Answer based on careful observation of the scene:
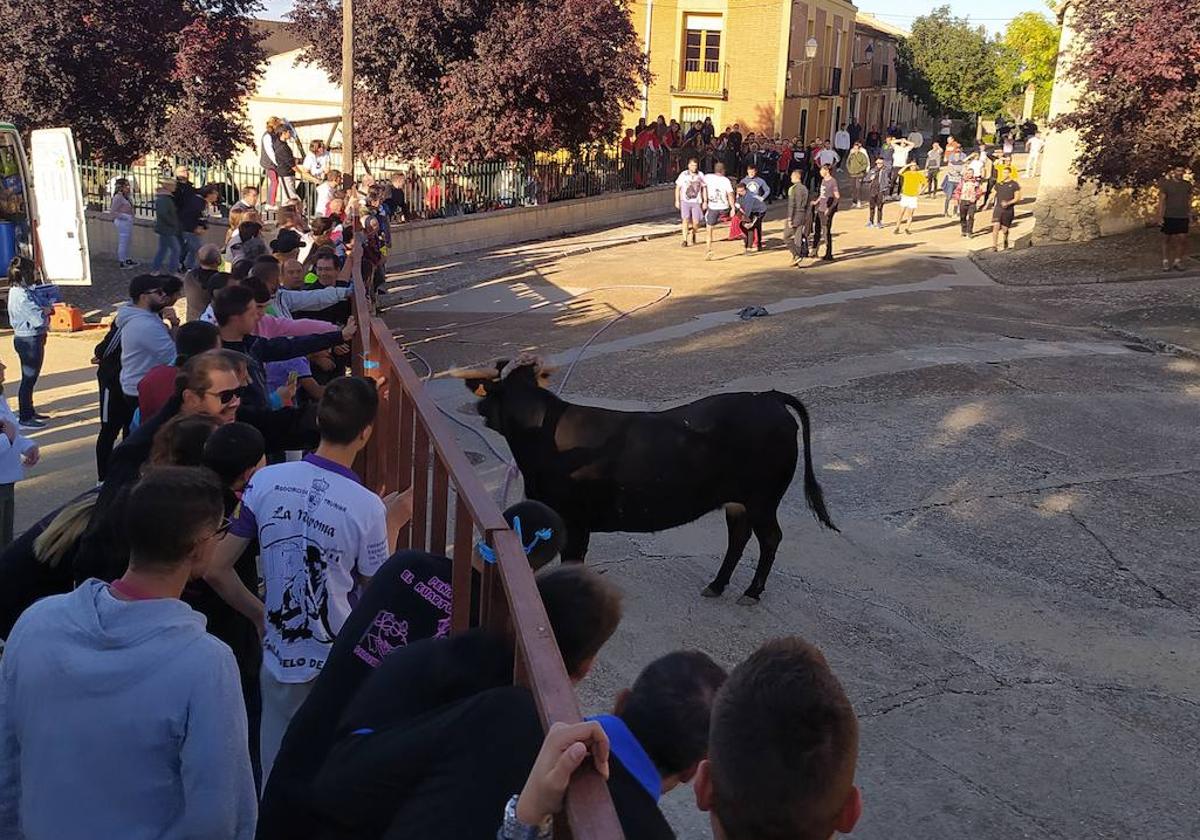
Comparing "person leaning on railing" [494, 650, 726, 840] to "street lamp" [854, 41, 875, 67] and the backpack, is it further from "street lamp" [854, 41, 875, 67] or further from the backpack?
"street lamp" [854, 41, 875, 67]

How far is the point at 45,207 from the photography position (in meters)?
15.1

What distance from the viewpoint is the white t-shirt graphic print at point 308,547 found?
10.8 ft

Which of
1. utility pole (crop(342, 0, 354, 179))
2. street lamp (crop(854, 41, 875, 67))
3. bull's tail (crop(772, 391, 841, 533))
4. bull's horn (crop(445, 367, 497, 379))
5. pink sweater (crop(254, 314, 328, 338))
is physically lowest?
bull's tail (crop(772, 391, 841, 533))

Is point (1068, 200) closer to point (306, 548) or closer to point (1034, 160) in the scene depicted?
point (306, 548)

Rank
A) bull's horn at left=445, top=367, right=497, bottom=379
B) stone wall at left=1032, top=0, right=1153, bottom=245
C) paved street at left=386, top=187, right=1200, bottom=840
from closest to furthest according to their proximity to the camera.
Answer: paved street at left=386, top=187, right=1200, bottom=840 < bull's horn at left=445, top=367, right=497, bottom=379 < stone wall at left=1032, top=0, right=1153, bottom=245

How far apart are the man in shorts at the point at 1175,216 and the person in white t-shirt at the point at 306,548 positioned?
53.9 feet

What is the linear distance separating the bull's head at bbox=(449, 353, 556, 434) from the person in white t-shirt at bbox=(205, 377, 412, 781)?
2.59 m

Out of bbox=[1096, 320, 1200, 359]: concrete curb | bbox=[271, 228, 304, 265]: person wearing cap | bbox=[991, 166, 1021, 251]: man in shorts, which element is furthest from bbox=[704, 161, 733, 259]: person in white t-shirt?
bbox=[271, 228, 304, 265]: person wearing cap

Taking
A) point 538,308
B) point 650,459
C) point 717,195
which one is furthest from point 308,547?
point 717,195

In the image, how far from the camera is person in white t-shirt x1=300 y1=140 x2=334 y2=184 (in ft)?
61.0

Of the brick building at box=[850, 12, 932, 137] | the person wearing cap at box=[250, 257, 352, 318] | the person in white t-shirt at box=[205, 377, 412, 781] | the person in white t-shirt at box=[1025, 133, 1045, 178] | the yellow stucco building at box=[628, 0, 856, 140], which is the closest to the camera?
the person in white t-shirt at box=[205, 377, 412, 781]

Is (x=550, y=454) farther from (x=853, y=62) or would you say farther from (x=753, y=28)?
(x=853, y=62)

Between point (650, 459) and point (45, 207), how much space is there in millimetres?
12258

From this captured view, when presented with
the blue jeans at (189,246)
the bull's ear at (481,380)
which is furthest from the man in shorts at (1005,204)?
the bull's ear at (481,380)
